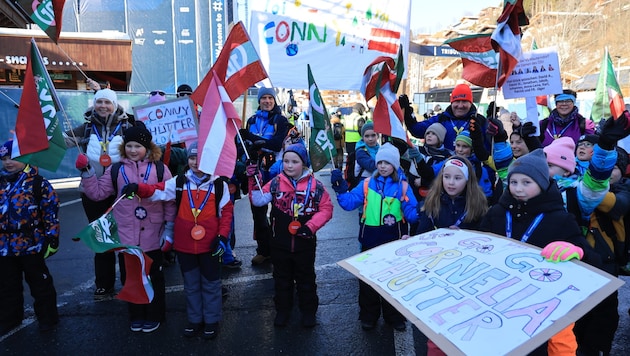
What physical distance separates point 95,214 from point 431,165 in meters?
3.49

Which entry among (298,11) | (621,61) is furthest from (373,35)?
(621,61)

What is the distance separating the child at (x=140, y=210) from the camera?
12.6 feet

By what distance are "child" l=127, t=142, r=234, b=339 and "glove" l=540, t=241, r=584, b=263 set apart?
8.04 feet

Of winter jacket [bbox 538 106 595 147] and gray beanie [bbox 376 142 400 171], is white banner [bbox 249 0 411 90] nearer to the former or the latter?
winter jacket [bbox 538 106 595 147]

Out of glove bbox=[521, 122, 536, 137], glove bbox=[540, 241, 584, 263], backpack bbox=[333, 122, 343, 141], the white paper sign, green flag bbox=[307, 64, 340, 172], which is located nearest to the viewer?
glove bbox=[540, 241, 584, 263]

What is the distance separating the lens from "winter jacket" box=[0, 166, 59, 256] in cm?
373

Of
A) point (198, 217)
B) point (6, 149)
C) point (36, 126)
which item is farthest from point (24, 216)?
point (198, 217)

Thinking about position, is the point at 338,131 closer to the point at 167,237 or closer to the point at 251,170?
the point at 251,170

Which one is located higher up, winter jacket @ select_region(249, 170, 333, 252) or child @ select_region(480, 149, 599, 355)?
child @ select_region(480, 149, 599, 355)

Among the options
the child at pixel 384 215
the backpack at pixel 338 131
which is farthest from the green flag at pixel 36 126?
the backpack at pixel 338 131

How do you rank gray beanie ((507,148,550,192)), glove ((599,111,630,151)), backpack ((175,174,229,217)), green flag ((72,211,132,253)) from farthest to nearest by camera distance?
backpack ((175,174,229,217)) → green flag ((72,211,132,253)) → glove ((599,111,630,151)) → gray beanie ((507,148,550,192))

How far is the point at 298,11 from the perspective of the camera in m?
6.04

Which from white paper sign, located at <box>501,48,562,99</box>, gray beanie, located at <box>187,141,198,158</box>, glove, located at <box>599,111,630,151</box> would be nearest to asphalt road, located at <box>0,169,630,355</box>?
gray beanie, located at <box>187,141,198,158</box>

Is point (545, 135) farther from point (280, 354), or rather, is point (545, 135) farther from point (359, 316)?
point (280, 354)
